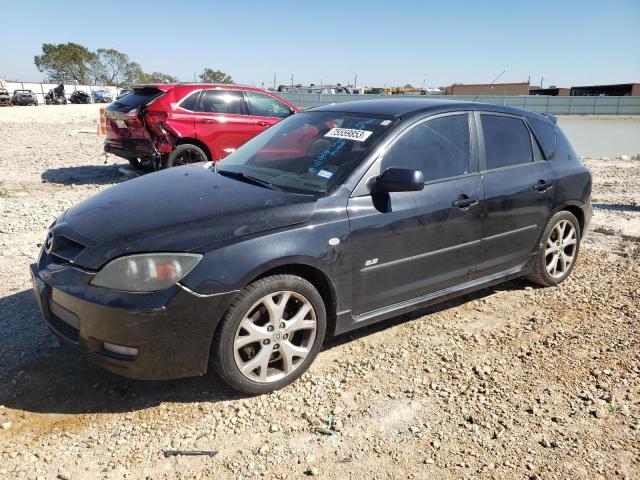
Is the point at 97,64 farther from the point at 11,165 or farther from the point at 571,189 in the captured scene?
the point at 571,189

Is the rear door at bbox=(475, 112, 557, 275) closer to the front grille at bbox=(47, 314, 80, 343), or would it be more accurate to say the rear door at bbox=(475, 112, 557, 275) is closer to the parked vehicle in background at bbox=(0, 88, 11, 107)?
the front grille at bbox=(47, 314, 80, 343)

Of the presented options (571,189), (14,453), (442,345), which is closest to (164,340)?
(14,453)

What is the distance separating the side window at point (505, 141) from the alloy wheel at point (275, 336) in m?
1.99

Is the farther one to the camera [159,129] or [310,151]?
[159,129]

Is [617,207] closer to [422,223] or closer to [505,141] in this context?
[505,141]

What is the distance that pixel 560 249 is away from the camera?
15.8 ft

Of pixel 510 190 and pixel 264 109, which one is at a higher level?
pixel 264 109

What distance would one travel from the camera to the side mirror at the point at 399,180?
10.5 ft

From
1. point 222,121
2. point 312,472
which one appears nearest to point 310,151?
point 312,472

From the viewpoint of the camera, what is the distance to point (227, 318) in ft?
9.17

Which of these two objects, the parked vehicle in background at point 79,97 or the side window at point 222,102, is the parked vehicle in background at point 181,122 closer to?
the side window at point 222,102

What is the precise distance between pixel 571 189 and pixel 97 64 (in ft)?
291

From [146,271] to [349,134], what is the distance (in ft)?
5.74

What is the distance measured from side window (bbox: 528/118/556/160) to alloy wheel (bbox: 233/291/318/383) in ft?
9.16
